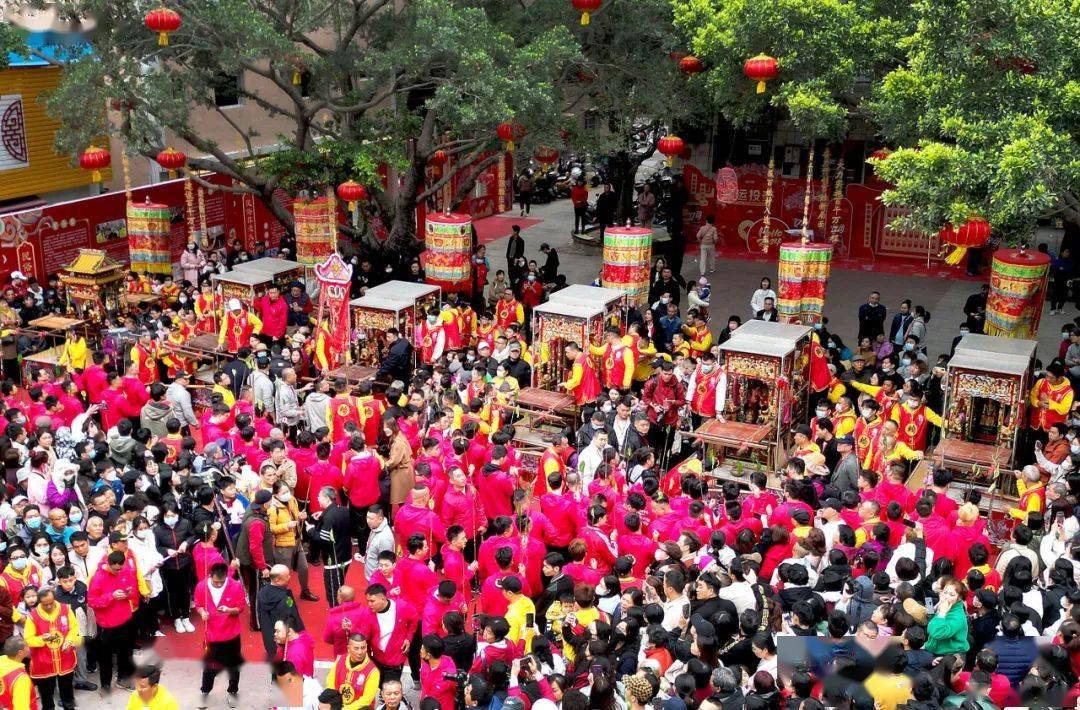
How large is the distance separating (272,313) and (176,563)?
768cm

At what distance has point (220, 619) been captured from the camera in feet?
29.7

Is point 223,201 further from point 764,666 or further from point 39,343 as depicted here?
point 764,666

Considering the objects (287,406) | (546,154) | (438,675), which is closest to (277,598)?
(438,675)

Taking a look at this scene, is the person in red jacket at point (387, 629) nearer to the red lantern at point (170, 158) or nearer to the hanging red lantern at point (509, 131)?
the hanging red lantern at point (509, 131)

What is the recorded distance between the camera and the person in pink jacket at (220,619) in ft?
29.2

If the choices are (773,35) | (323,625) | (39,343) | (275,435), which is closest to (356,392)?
(275,435)

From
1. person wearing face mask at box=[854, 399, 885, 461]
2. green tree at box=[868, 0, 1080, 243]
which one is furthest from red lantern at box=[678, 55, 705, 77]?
person wearing face mask at box=[854, 399, 885, 461]

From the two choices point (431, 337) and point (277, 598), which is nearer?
point (277, 598)

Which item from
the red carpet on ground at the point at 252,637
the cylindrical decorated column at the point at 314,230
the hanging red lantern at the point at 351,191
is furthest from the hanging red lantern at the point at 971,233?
the cylindrical decorated column at the point at 314,230

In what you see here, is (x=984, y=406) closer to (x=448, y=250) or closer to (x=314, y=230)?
(x=448, y=250)

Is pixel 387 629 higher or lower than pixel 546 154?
lower

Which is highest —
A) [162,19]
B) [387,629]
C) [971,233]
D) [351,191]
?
[162,19]

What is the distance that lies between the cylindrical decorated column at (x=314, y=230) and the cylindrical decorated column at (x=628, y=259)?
4.80 meters

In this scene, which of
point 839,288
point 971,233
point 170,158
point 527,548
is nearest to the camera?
point 527,548
